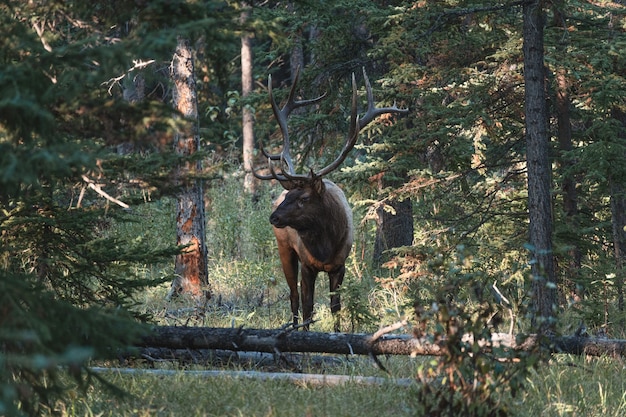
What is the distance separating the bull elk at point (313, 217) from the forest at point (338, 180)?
27cm

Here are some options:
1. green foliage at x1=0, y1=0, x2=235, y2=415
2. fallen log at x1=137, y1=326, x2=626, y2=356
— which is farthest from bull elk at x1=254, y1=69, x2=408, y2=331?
green foliage at x1=0, y1=0, x2=235, y2=415

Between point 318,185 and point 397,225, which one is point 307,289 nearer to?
point 318,185

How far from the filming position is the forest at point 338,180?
14.6 ft

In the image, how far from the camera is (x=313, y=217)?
34.2 feet

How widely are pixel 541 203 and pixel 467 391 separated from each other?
16.1 feet

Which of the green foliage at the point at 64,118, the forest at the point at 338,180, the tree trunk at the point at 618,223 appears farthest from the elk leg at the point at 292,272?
the green foliage at the point at 64,118

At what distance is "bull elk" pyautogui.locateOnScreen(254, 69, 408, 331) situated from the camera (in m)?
10.3

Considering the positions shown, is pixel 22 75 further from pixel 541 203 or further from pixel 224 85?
pixel 224 85

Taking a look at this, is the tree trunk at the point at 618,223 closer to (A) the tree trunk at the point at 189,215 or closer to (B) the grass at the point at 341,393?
(B) the grass at the point at 341,393

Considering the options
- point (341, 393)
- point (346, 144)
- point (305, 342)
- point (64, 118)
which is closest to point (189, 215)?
point (346, 144)

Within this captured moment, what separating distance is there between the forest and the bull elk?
271 mm

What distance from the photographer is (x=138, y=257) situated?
303 inches

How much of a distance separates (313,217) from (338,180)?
6.56ft

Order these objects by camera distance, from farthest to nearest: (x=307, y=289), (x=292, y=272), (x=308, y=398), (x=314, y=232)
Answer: (x=292, y=272), (x=307, y=289), (x=314, y=232), (x=308, y=398)
